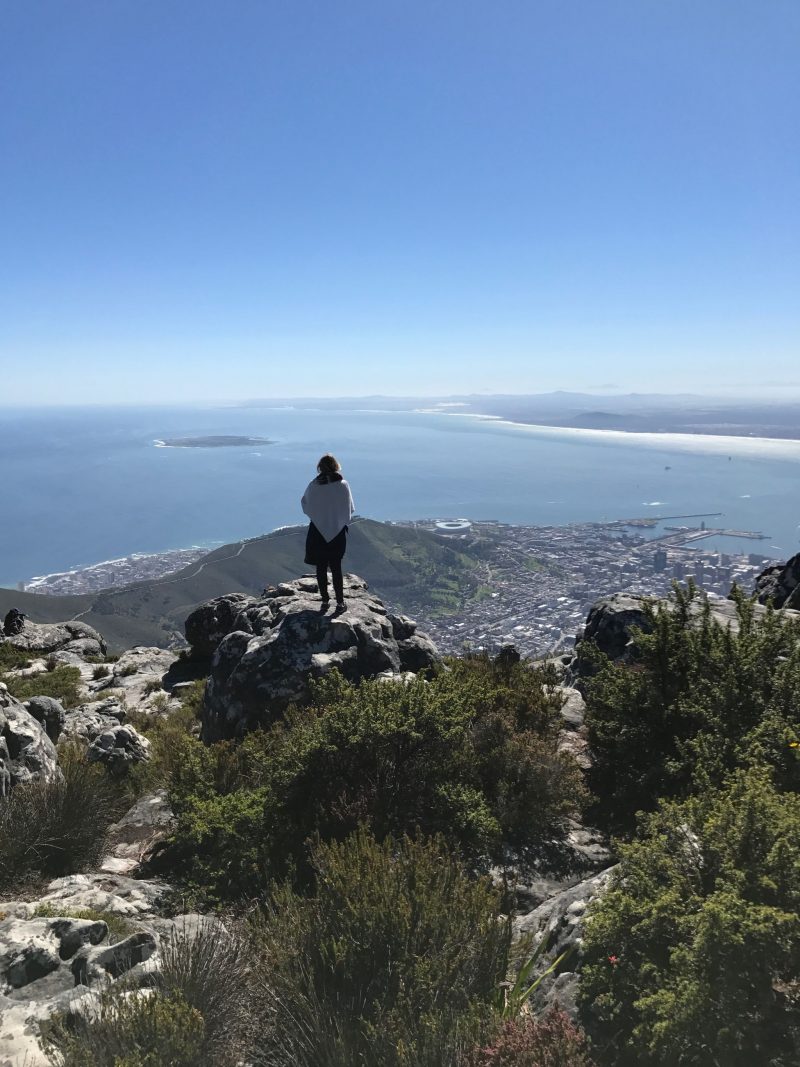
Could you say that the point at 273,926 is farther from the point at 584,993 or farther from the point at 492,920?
the point at 584,993

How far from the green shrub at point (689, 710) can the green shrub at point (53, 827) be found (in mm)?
5153

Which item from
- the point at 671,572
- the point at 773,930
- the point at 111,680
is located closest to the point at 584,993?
the point at 773,930

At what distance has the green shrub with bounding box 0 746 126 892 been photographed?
16.2ft

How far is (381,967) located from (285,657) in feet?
19.9

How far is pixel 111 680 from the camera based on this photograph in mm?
17250

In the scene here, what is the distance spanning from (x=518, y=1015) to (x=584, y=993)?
363mm

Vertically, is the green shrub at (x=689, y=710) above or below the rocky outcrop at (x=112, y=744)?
above

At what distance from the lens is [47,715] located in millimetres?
9242

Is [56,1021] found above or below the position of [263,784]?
above

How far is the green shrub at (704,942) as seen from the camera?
2.34 metres

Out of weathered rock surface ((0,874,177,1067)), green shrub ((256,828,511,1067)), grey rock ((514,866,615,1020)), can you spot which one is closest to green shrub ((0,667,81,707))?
weathered rock surface ((0,874,177,1067))

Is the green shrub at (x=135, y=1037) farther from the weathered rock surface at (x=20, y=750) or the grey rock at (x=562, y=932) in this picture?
the weathered rock surface at (x=20, y=750)

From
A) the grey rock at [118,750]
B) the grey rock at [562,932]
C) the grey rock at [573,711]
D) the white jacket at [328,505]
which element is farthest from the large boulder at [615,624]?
the grey rock at [118,750]

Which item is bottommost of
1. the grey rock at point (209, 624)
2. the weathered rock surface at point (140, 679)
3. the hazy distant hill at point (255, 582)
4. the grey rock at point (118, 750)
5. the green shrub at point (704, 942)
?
the hazy distant hill at point (255, 582)
